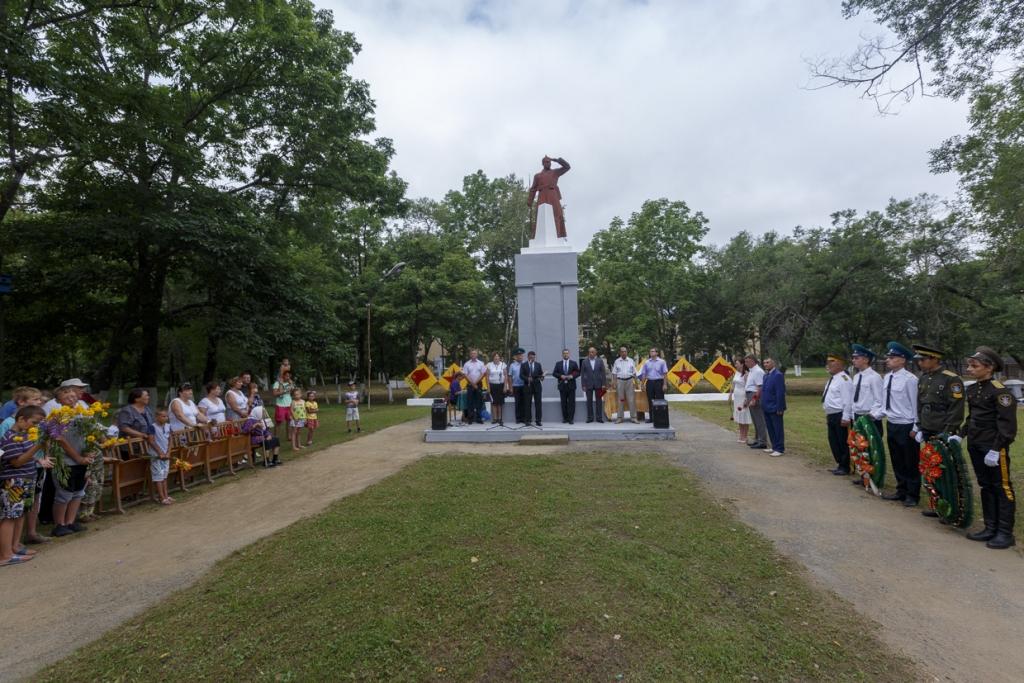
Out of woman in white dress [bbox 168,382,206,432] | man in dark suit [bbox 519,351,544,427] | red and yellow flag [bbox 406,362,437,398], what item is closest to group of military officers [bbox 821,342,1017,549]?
man in dark suit [bbox 519,351,544,427]

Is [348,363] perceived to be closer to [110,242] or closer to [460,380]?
[460,380]

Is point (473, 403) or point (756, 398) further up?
point (756, 398)

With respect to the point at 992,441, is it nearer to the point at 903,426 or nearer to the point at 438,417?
the point at 903,426

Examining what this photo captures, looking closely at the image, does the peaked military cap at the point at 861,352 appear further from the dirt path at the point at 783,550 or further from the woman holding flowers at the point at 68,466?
the woman holding flowers at the point at 68,466

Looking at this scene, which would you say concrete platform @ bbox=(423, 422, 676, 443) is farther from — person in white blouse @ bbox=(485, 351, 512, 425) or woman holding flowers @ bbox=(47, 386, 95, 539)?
woman holding flowers @ bbox=(47, 386, 95, 539)

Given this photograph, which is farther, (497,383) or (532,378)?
(497,383)

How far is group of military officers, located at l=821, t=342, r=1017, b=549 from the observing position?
439 centimetres

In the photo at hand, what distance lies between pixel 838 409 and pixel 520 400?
607 centimetres

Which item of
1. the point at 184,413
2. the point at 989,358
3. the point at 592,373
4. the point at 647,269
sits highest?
the point at 647,269

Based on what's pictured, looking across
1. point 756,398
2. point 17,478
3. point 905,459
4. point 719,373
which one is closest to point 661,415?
point 756,398

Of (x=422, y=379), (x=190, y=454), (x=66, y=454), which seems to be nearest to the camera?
(x=66, y=454)

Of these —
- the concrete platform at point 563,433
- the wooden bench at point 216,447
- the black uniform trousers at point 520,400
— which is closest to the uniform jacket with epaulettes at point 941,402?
the concrete platform at point 563,433

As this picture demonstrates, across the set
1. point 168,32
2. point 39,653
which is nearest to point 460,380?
point 39,653

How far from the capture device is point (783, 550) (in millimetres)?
4273
